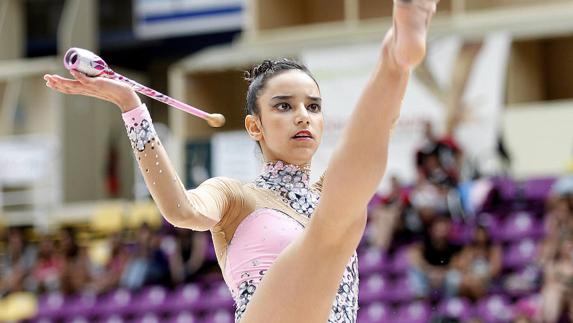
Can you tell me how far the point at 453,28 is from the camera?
10.8 m

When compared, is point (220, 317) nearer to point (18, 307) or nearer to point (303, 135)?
point (18, 307)

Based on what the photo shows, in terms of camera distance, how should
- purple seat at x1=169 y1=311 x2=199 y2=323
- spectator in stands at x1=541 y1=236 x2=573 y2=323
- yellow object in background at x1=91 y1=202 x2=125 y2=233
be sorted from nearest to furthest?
1. spectator in stands at x1=541 y1=236 x2=573 y2=323
2. purple seat at x1=169 y1=311 x2=199 y2=323
3. yellow object in background at x1=91 y1=202 x2=125 y2=233

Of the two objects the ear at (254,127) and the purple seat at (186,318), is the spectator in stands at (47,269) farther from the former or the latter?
the ear at (254,127)

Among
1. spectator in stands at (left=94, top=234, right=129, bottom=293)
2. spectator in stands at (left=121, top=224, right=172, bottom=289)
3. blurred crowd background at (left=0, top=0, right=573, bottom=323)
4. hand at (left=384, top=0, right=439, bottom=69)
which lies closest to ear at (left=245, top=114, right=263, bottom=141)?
hand at (left=384, top=0, right=439, bottom=69)

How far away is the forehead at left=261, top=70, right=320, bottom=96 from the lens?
3197 mm

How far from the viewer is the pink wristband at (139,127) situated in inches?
117

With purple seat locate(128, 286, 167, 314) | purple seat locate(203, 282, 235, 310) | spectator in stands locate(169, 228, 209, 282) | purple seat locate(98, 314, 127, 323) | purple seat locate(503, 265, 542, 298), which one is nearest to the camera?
purple seat locate(503, 265, 542, 298)

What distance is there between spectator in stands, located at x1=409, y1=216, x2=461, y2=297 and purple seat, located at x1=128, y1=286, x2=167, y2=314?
2.57 m

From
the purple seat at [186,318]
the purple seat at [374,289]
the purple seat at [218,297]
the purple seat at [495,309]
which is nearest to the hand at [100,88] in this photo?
the purple seat at [495,309]

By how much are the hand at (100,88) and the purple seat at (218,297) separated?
6.08 meters

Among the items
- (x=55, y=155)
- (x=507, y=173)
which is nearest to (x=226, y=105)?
(x=55, y=155)

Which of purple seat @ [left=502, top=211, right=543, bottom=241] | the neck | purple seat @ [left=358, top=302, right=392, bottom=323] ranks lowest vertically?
purple seat @ [left=358, top=302, right=392, bottom=323]

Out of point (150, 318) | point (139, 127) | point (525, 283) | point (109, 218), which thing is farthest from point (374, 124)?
point (109, 218)

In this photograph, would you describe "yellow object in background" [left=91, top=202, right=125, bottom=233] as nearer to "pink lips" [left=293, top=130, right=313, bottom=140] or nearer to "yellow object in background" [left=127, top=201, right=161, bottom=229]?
"yellow object in background" [left=127, top=201, right=161, bottom=229]
